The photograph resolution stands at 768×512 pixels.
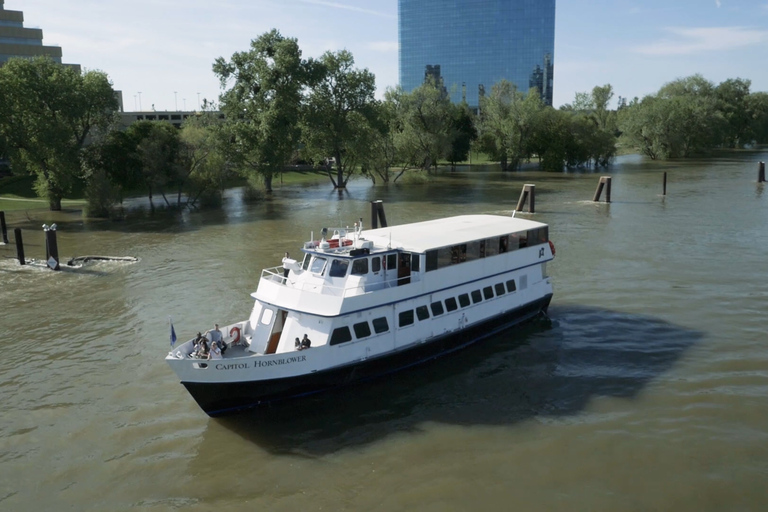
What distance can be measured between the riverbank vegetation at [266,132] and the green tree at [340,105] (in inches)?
5.1

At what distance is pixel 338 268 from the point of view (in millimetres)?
22078

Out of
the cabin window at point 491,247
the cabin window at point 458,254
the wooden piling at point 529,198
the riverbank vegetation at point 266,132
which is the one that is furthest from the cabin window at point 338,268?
the riverbank vegetation at point 266,132

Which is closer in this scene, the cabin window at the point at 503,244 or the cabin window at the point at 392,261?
the cabin window at the point at 392,261

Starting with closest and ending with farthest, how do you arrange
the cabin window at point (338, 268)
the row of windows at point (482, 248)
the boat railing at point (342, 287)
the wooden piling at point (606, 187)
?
the boat railing at point (342, 287), the cabin window at point (338, 268), the row of windows at point (482, 248), the wooden piling at point (606, 187)

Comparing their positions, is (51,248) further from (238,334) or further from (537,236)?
(537,236)

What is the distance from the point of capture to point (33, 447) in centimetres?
1809

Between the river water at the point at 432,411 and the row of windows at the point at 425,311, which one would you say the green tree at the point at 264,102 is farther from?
the row of windows at the point at 425,311

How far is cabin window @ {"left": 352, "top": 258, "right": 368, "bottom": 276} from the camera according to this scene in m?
21.9

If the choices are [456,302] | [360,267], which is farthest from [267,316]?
[456,302]

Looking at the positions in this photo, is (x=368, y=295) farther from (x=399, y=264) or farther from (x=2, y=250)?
(x=2, y=250)

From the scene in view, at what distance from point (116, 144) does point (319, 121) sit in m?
22.8

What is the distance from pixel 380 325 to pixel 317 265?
3.22 metres

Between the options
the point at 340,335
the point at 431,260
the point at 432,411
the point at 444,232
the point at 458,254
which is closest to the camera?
the point at 432,411

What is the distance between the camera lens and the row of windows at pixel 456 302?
2217 cm
